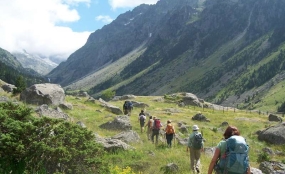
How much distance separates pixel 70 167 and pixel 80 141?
1107 mm

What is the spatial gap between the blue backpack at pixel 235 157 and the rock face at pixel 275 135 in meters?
27.4

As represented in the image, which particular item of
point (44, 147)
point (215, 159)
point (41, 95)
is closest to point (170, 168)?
point (215, 159)

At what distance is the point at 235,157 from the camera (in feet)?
29.6

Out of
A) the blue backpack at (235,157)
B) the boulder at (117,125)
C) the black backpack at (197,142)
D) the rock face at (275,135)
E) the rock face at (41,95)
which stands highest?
the rock face at (41,95)

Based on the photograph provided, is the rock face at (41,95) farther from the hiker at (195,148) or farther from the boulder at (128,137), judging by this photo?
the hiker at (195,148)

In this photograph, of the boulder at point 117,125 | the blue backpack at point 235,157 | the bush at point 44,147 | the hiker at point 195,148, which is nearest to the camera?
the blue backpack at point 235,157

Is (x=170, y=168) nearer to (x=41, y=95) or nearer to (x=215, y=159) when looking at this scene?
(x=215, y=159)

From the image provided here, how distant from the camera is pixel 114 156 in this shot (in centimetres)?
1644

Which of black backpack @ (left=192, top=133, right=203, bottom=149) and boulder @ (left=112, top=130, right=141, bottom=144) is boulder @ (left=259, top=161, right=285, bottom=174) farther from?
boulder @ (left=112, top=130, right=141, bottom=144)

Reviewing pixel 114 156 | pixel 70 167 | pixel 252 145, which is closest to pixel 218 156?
pixel 70 167

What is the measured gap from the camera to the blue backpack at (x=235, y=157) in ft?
29.6

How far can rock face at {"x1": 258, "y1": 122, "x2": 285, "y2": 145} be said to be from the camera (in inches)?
1326

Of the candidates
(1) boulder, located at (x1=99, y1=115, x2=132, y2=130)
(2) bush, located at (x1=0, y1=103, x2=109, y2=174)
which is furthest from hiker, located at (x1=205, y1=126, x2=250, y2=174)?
(1) boulder, located at (x1=99, y1=115, x2=132, y2=130)

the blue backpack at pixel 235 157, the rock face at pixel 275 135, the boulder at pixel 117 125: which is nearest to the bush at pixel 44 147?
the blue backpack at pixel 235 157
